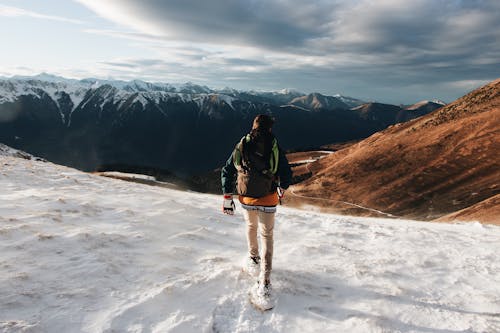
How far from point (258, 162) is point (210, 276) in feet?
9.12

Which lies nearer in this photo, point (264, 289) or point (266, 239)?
point (264, 289)

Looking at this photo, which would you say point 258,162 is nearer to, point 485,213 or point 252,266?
point 252,266

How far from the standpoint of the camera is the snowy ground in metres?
6.03

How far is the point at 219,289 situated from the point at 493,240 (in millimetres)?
10681

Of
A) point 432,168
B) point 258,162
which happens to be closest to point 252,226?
point 258,162

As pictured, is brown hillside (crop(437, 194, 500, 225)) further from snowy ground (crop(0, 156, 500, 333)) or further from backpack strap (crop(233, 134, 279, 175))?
backpack strap (crop(233, 134, 279, 175))

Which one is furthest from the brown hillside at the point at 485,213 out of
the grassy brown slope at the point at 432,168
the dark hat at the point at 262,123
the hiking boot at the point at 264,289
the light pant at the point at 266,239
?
the dark hat at the point at 262,123

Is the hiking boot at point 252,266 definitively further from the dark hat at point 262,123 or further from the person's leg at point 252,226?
the dark hat at point 262,123

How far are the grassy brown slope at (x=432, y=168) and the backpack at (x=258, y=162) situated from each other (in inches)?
1508

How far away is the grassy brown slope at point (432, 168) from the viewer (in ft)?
145

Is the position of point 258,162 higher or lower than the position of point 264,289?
higher

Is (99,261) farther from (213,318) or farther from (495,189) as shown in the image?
(495,189)

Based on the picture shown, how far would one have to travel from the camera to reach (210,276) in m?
7.62

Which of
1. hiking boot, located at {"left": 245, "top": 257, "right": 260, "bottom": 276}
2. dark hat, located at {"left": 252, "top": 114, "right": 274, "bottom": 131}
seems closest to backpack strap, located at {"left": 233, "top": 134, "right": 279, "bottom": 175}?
dark hat, located at {"left": 252, "top": 114, "right": 274, "bottom": 131}
